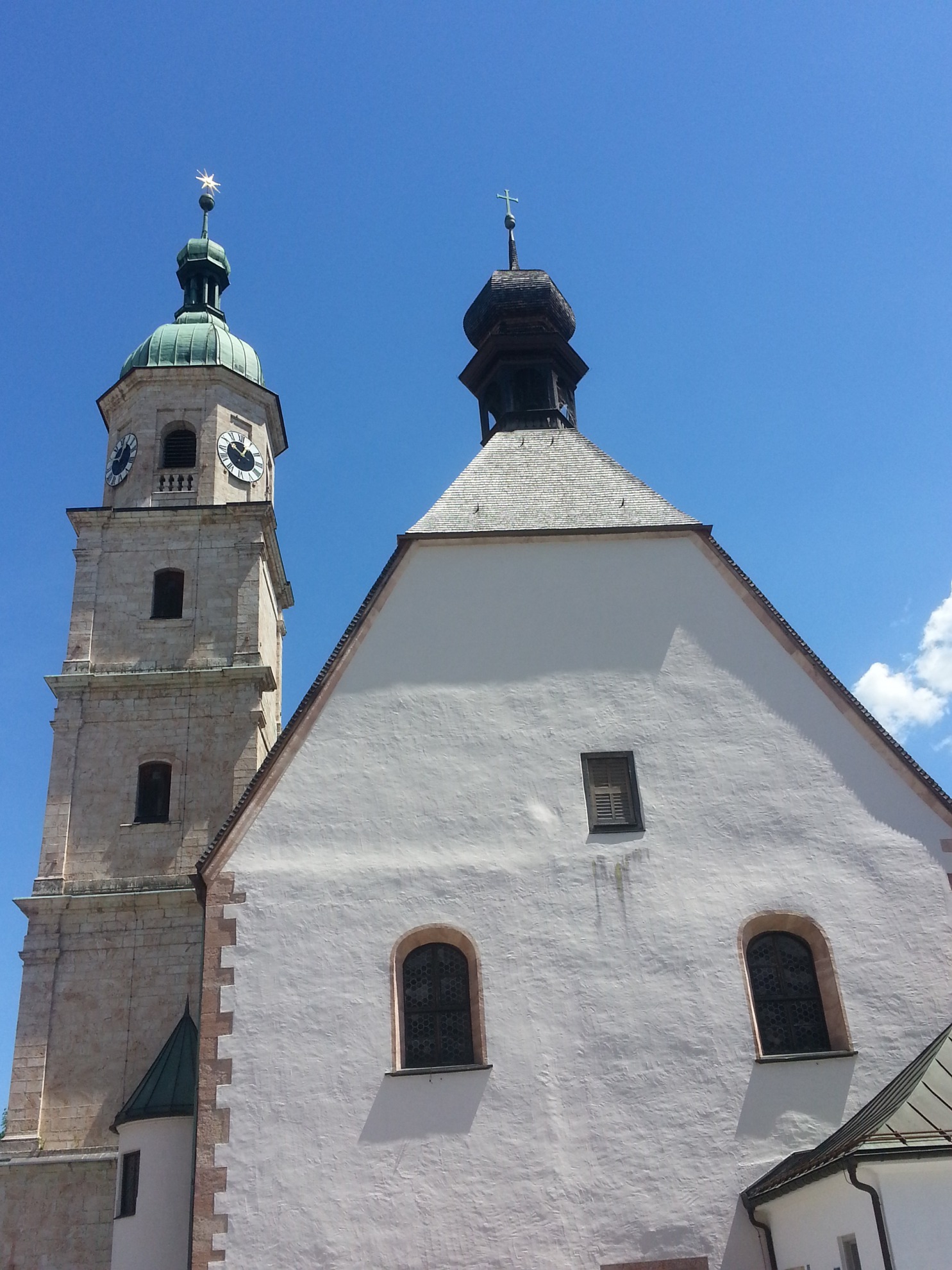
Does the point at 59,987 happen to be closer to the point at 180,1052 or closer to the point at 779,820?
the point at 180,1052

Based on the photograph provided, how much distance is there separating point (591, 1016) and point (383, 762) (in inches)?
143

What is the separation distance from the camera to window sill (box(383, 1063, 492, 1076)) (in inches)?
492

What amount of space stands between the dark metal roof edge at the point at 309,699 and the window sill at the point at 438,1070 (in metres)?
2.97

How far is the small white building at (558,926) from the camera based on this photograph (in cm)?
1203

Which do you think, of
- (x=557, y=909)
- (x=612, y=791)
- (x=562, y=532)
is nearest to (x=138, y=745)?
(x=562, y=532)

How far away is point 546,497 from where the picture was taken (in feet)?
55.6

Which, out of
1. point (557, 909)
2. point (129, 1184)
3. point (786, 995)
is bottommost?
point (129, 1184)

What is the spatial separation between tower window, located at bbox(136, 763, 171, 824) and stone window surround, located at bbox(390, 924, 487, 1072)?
13233 millimetres

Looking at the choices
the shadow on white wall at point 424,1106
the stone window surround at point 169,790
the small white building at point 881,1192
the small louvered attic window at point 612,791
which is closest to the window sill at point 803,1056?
the small white building at point 881,1192

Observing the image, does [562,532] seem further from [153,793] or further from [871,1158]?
[153,793]


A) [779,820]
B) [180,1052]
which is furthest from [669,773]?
[180,1052]

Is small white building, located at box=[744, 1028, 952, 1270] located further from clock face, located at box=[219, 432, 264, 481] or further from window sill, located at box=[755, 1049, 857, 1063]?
clock face, located at box=[219, 432, 264, 481]

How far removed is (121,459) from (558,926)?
68.3ft

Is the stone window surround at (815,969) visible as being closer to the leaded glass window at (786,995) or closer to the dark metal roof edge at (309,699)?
the leaded glass window at (786,995)
